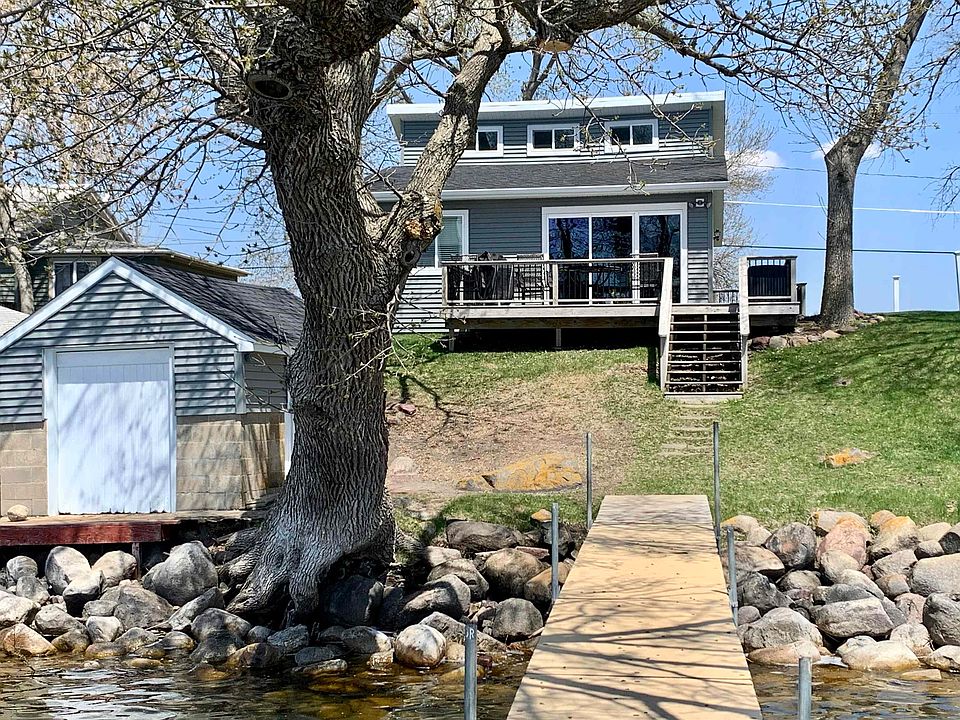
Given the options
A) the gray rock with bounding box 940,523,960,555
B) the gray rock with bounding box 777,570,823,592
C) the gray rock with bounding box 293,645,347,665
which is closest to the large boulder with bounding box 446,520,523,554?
the gray rock with bounding box 293,645,347,665

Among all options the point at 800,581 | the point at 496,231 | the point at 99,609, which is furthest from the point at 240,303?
the point at 800,581

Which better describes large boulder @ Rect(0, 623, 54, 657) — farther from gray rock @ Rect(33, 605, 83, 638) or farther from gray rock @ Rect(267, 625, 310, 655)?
gray rock @ Rect(267, 625, 310, 655)

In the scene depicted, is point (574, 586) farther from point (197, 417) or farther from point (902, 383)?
point (902, 383)

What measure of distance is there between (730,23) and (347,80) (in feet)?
11.9

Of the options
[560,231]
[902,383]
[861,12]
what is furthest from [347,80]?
[560,231]

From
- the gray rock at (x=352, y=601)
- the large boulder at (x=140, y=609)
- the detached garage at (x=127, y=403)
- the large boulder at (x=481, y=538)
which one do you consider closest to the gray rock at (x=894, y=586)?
the large boulder at (x=481, y=538)

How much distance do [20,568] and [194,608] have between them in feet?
9.81

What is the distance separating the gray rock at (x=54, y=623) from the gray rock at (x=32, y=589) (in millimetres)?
817

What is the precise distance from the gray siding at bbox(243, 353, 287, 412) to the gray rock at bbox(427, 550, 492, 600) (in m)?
3.92

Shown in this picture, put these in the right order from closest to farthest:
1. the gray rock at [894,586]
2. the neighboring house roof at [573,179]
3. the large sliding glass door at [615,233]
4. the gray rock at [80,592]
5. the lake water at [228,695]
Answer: the lake water at [228,695], the gray rock at [894,586], the gray rock at [80,592], the neighboring house roof at [573,179], the large sliding glass door at [615,233]

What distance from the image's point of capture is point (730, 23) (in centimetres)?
992

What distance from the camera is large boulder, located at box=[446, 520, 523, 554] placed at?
13305 millimetres

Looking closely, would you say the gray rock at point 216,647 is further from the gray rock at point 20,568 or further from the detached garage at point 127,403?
the detached garage at point 127,403

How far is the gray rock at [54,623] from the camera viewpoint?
12.0 meters
